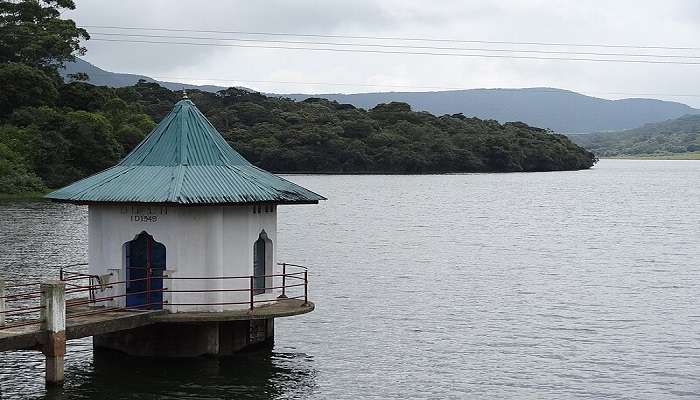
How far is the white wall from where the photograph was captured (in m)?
30.0

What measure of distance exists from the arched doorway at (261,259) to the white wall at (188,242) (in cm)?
83

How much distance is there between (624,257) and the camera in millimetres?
67750

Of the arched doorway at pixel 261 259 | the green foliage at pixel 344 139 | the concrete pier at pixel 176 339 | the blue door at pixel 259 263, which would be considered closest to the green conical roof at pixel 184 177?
the arched doorway at pixel 261 259

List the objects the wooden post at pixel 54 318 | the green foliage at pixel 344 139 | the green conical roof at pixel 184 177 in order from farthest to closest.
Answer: the green foliage at pixel 344 139
the green conical roof at pixel 184 177
the wooden post at pixel 54 318

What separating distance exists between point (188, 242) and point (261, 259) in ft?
9.98

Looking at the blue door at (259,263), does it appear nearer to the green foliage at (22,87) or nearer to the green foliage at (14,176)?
the green foliage at (14,176)

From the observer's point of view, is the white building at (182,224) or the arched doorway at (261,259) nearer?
the white building at (182,224)

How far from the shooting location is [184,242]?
30.0 m

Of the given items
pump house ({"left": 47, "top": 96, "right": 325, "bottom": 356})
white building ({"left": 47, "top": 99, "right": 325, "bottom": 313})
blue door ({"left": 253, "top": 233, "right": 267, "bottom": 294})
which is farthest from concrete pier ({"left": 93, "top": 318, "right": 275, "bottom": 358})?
blue door ({"left": 253, "top": 233, "right": 267, "bottom": 294})

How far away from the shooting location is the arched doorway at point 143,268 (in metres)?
30.5

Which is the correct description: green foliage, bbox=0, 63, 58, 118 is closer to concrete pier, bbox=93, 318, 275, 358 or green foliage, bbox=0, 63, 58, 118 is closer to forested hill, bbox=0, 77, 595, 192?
forested hill, bbox=0, 77, 595, 192

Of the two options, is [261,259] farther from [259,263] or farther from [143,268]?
[143,268]

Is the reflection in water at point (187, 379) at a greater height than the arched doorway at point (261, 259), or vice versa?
the arched doorway at point (261, 259)

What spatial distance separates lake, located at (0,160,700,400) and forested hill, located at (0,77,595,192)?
13925 millimetres
